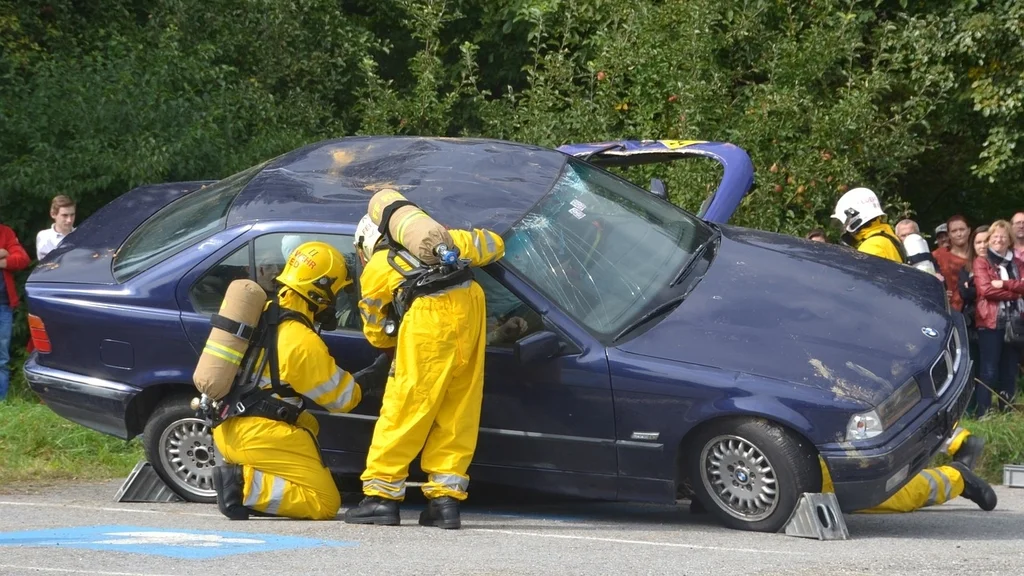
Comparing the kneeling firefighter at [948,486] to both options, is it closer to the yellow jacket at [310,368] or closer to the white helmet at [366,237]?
the yellow jacket at [310,368]

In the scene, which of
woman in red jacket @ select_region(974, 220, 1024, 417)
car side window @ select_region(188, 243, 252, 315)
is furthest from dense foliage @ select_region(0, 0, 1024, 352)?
car side window @ select_region(188, 243, 252, 315)

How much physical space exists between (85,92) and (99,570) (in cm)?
700

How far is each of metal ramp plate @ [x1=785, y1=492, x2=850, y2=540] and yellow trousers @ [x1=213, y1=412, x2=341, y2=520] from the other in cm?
222

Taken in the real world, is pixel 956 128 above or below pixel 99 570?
above

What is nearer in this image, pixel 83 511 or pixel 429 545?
pixel 429 545

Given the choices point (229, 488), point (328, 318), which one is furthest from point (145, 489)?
point (328, 318)

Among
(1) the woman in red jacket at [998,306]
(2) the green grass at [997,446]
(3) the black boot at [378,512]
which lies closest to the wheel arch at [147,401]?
(3) the black boot at [378,512]

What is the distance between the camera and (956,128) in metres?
13.0

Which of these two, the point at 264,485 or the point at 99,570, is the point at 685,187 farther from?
the point at 99,570

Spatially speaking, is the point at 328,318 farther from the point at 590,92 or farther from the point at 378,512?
the point at 590,92

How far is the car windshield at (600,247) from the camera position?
655cm

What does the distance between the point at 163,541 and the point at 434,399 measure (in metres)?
1.30

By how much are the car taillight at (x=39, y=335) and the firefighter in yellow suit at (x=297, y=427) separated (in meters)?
1.13

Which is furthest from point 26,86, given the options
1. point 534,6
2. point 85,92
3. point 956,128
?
point 956,128
